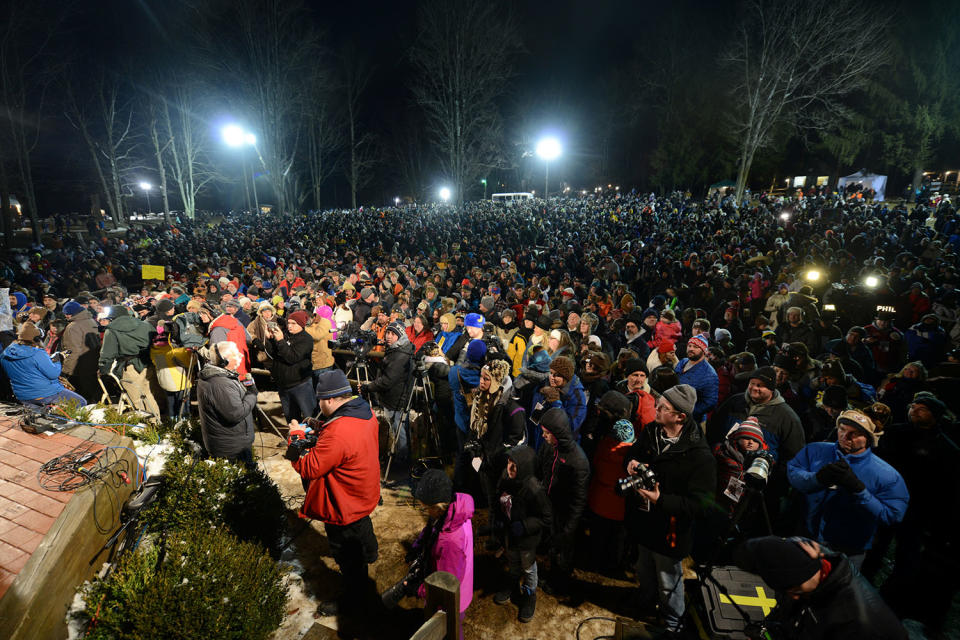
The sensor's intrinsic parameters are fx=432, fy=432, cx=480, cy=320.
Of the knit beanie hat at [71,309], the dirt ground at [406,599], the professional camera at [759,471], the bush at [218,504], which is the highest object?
the knit beanie hat at [71,309]

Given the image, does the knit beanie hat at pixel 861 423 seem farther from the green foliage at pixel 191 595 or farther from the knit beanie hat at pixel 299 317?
the knit beanie hat at pixel 299 317

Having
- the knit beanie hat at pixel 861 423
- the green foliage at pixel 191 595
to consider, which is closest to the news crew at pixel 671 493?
the knit beanie hat at pixel 861 423

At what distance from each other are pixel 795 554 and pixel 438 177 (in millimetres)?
54992

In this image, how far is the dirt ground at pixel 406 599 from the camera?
139 inches

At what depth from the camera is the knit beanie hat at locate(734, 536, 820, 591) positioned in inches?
80.0

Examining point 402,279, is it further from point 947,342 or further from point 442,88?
point 442,88

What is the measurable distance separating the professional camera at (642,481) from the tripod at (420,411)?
2911mm

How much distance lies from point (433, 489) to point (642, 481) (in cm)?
144

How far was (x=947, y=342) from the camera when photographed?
6.37 m

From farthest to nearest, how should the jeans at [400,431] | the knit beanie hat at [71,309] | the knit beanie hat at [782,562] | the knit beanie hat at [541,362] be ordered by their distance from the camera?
the knit beanie hat at [71,309]
the jeans at [400,431]
the knit beanie hat at [541,362]
the knit beanie hat at [782,562]

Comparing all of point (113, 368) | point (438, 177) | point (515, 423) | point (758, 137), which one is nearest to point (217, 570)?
point (515, 423)

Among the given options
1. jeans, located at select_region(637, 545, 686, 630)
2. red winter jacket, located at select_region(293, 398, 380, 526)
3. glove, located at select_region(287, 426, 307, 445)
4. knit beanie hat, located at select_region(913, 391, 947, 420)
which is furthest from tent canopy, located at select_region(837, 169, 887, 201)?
glove, located at select_region(287, 426, 307, 445)

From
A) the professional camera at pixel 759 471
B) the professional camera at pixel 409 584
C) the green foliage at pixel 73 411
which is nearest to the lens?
the professional camera at pixel 759 471

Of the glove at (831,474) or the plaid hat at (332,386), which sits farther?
the plaid hat at (332,386)
